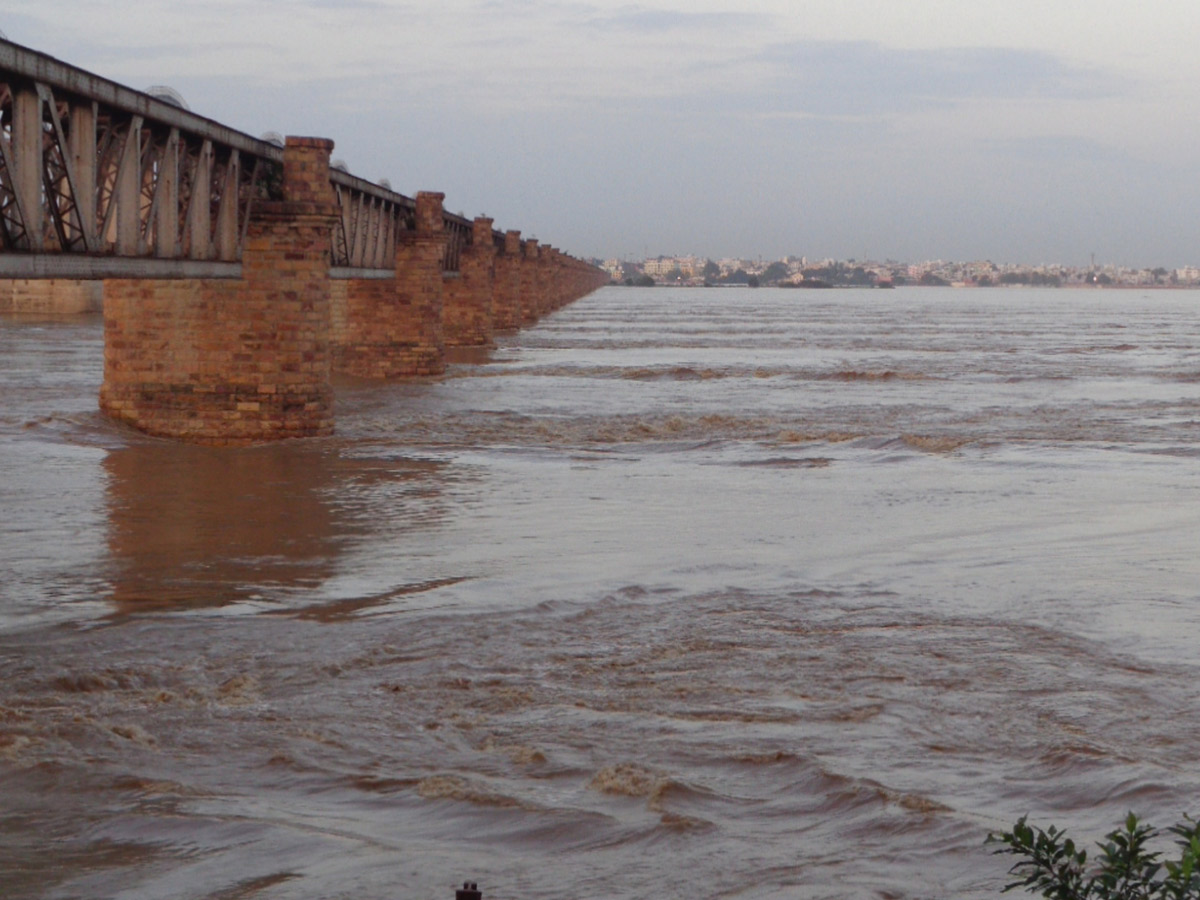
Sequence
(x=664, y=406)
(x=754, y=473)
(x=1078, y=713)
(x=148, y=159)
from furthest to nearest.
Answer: (x=664, y=406)
(x=754, y=473)
(x=148, y=159)
(x=1078, y=713)

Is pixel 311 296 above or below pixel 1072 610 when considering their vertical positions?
above

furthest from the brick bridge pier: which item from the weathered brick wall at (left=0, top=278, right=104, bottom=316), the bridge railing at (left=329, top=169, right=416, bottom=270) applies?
the weathered brick wall at (left=0, top=278, right=104, bottom=316)

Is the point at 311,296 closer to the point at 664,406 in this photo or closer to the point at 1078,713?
the point at 664,406

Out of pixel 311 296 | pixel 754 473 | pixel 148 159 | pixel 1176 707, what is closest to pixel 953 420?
pixel 754 473

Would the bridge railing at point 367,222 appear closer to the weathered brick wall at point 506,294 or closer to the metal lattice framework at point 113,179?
the metal lattice framework at point 113,179

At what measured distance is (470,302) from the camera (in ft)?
168

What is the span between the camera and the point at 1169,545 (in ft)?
45.7

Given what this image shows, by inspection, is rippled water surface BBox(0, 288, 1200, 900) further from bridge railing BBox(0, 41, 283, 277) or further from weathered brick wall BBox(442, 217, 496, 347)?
weathered brick wall BBox(442, 217, 496, 347)

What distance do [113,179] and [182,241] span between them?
194cm

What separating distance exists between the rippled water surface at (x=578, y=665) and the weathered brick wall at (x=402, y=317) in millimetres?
15358

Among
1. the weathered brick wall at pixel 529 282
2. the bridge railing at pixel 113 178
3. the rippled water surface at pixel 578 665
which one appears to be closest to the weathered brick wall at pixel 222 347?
the bridge railing at pixel 113 178

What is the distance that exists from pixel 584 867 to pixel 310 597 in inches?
223

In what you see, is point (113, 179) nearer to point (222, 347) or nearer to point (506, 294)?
point (222, 347)

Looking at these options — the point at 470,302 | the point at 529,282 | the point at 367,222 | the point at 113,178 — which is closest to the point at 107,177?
the point at 113,178
